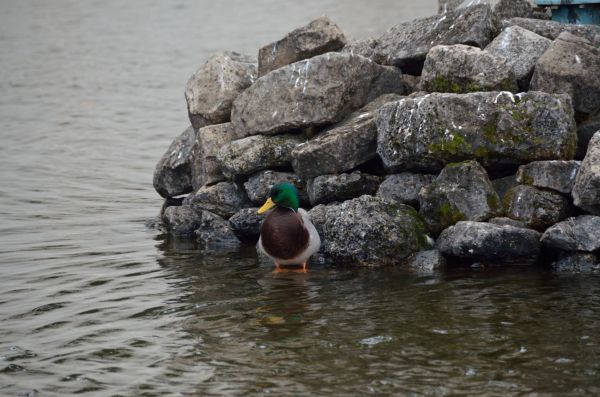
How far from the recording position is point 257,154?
11562 mm

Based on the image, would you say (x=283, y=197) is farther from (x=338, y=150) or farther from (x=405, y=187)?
(x=405, y=187)

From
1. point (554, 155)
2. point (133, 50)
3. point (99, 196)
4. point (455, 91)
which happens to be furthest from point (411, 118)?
point (133, 50)

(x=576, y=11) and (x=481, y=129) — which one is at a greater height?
(x=576, y=11)

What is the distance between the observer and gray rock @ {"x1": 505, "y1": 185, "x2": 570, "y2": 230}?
32.6ft

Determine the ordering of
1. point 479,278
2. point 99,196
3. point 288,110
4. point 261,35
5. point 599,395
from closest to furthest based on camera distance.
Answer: point 599,395 < point 479,278 < point 288,110 < point 99,196 < point 261,35

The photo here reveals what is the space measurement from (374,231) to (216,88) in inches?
140

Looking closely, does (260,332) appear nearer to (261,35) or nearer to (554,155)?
(554,155)

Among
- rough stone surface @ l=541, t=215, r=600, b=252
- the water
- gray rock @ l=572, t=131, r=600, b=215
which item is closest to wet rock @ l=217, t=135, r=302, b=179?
the water

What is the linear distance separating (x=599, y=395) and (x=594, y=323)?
1595 mm

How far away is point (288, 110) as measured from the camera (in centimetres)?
1154


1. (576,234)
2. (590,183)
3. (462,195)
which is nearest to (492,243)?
(462,195)

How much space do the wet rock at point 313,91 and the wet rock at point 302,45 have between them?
74 centimetres

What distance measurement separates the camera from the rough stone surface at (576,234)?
9.52 m

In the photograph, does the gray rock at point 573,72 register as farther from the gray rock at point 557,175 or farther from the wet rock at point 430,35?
the wet rock at point 430,35
